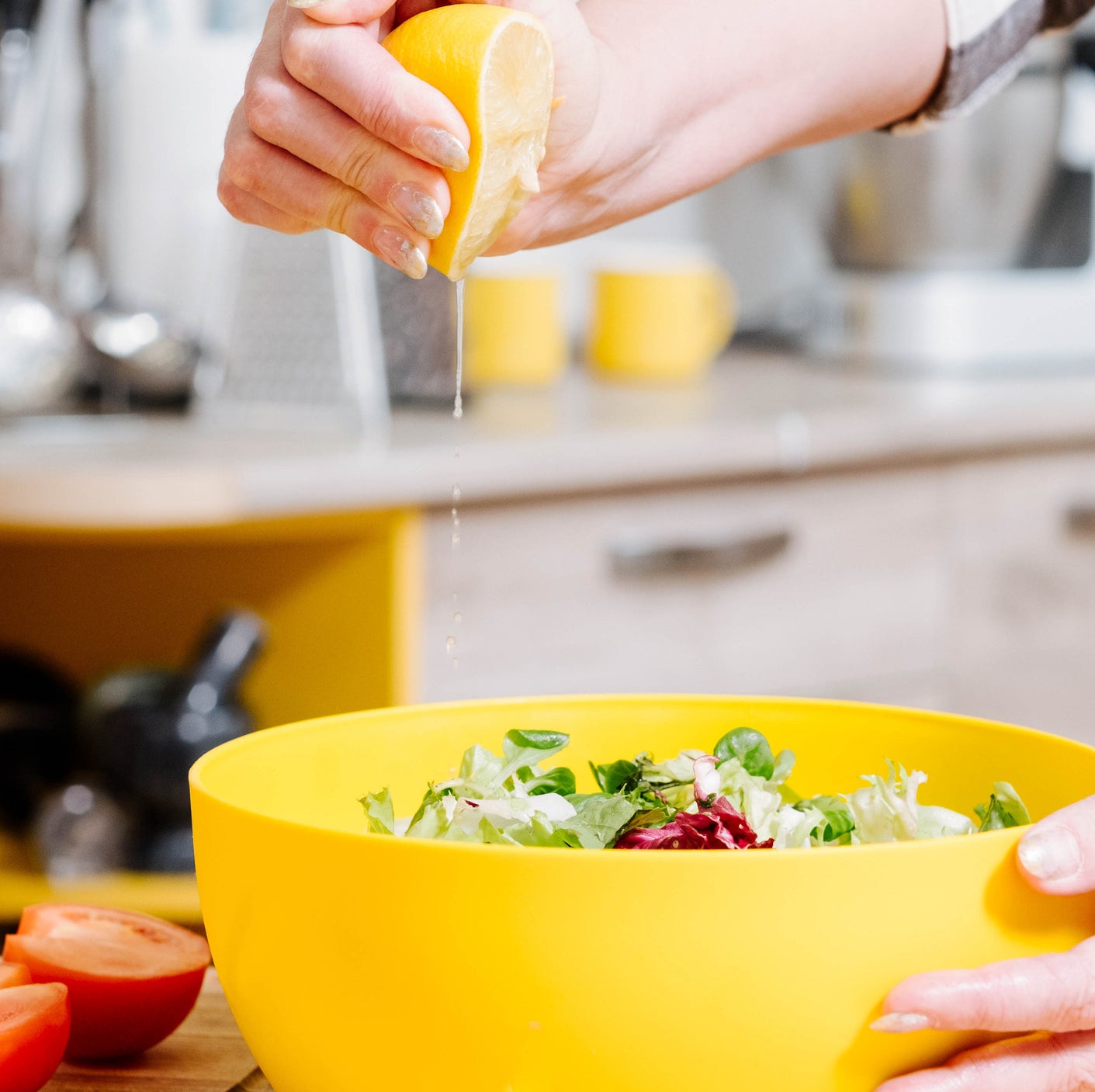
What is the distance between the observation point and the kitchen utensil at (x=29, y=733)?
1596 millimetres

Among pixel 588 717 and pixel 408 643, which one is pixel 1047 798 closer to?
pixel 588 717

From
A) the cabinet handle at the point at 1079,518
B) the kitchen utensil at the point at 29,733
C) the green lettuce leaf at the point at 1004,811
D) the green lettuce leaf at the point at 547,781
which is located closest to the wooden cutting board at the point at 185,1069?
the green lettuce leaf at the point at 547,781

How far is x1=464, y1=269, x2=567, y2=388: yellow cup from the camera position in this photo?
1968mm

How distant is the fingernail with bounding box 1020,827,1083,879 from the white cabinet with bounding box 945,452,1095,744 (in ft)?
4.61

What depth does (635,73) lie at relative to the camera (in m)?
0.73

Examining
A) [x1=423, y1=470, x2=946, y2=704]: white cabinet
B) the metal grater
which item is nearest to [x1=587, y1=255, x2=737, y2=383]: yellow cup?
[x1=423, y1=470, x2=946, y2=704]: white cabinet

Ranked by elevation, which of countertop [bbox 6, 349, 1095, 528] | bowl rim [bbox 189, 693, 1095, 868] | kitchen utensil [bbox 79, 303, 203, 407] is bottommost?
bowl rim [bbox 189, 693, 1095, 868]

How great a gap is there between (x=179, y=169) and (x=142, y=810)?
0.64 metres

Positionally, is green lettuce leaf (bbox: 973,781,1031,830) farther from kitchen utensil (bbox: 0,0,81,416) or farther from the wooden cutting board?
kitchen utensil (bbox: 0,0,81,416)

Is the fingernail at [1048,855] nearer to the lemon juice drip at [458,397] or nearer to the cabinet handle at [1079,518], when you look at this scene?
the lemon juice drip at [458,397]

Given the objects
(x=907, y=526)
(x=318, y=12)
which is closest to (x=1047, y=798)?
(x=318, y=12)

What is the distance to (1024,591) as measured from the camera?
190 cm

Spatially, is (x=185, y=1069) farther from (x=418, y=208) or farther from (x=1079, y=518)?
(x=1079, y=518)

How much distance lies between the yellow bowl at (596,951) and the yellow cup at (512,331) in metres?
1.51
